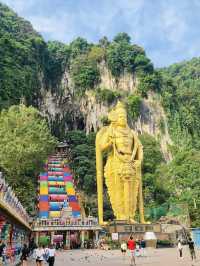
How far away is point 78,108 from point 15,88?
32.0 feet

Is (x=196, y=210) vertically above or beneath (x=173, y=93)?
beneath

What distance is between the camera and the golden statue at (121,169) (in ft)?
79.4

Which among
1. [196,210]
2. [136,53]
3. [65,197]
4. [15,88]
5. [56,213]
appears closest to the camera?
[196,210]

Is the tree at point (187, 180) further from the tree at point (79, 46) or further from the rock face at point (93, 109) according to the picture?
the tree at point (79, 46)

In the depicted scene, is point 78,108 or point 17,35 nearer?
Answer: point 78,108

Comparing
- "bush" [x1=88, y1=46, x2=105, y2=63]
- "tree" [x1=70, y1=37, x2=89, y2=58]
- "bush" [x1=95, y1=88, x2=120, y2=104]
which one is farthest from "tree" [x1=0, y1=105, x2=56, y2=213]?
"tree" [x1=70, y1=37, x2=89, y2=58]

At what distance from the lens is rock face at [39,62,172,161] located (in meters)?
43.8

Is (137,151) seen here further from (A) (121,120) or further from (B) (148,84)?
(B) (148,84)

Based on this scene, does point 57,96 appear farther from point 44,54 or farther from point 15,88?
point 15,88

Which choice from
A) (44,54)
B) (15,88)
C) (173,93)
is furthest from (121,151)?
(44,54)

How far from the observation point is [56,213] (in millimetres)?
30672

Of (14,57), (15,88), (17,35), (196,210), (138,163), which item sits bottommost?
(196,210)

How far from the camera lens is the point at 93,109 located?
46.1 m

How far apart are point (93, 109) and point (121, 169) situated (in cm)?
2235
